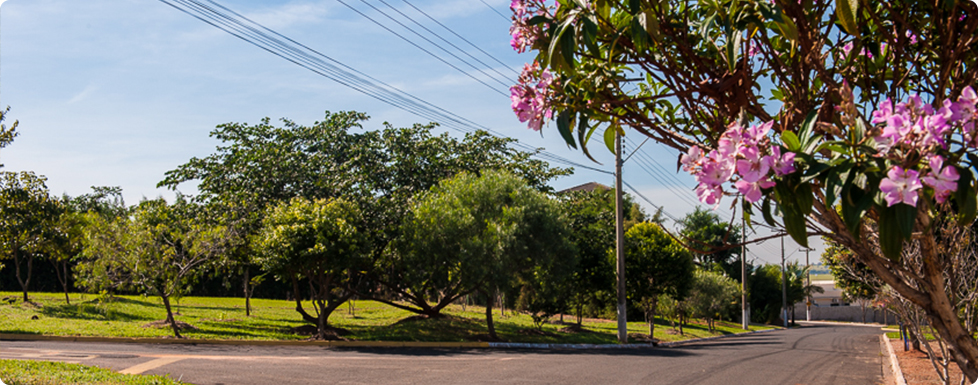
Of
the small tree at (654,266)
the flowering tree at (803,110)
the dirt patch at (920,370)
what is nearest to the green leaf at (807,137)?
the flowering tree at (803,110)

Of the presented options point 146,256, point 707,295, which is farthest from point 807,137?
point 707,295

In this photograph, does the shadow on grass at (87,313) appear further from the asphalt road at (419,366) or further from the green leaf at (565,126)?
the green leaf at (565,126)

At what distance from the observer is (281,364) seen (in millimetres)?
12375

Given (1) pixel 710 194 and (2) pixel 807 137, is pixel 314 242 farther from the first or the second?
(2) pixel 807 137

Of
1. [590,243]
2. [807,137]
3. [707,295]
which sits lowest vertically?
[707,295]

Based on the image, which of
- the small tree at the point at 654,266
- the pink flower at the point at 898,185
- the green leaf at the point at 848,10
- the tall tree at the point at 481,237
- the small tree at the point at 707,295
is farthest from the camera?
the small tree at the point at 707,295

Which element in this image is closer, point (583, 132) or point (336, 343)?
point (583, 132)

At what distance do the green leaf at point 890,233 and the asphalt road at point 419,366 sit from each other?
9594 millimetres

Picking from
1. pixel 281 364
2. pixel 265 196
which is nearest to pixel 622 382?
pixel 281 364

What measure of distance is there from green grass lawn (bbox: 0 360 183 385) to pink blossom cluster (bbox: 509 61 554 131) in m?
7.79

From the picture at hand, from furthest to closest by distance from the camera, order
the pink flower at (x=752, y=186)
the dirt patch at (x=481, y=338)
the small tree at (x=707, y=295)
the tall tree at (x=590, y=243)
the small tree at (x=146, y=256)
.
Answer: the small tree at (x=707, y=295) → the tall tree at (x=590, y=243) → the dirt patch at (x=481, y=338) → the small tree at (x=146, y=256) → the pink flower at (x=752, y=186)

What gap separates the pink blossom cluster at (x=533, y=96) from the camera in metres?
3.21

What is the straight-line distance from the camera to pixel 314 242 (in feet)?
61.2

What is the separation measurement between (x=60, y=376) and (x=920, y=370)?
1673cm
